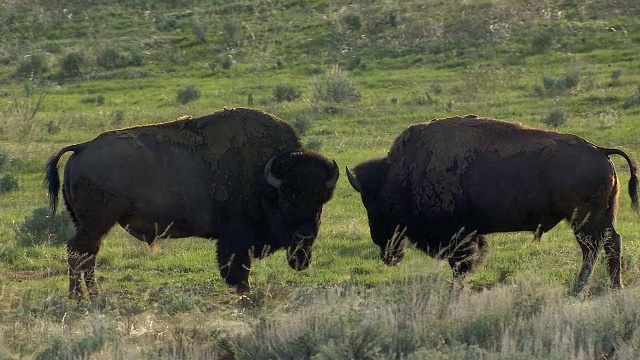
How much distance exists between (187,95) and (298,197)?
1740 centimetres

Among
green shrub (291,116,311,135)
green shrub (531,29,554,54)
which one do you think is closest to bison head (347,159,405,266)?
green shrub (291,116,311,135)

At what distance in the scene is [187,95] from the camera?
26.8 m

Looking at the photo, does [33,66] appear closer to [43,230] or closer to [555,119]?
[555,119]

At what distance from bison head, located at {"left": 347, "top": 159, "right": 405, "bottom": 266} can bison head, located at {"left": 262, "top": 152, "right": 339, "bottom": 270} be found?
81cm

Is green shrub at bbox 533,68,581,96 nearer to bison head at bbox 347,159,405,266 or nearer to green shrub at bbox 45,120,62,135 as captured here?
green shrub at bbox 45,120,62,135

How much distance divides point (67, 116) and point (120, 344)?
17.6m

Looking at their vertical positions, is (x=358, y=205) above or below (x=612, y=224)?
below

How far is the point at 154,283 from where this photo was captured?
35.5 feet

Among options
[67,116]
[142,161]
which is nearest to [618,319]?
[142,161]

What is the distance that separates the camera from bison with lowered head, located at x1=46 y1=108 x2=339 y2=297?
10008 mm

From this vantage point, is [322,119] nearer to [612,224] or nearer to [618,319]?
[612,224]

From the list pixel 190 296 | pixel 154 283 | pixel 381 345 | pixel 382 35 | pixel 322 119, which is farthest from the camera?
pixel 382 35

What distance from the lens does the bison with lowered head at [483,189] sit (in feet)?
32.2

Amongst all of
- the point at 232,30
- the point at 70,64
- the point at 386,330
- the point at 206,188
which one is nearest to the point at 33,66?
the point at 70,64
